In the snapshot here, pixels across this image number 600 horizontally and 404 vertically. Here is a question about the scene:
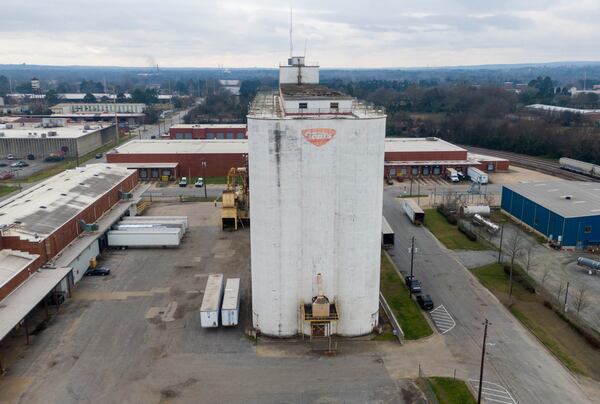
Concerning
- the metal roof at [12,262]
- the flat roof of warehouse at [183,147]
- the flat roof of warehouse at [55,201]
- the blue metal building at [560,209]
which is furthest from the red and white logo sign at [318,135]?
the flat roof of warehouse at [183,147]

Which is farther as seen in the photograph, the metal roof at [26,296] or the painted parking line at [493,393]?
the metal roof at [26,296]

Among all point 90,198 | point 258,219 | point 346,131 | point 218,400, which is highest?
point 346,131

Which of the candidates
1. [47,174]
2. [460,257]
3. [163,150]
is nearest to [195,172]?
[163,150]

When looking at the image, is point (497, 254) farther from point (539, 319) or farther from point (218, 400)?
point (218, 400)

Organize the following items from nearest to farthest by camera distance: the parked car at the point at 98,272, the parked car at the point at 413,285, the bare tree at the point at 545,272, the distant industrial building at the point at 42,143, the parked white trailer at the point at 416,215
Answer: the parked car at the point at 413,285 → the bare tree at the point at 545,272 → the parked car at the point at 98,272 → the parked white trailer at the point at 416,215 → the distant industrial building at the point at 42,143

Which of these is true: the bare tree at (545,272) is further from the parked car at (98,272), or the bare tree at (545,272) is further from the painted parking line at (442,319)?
the parked car at (98,272)

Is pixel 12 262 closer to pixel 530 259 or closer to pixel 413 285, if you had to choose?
pixel 413 285
